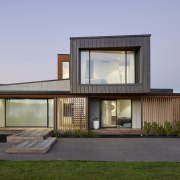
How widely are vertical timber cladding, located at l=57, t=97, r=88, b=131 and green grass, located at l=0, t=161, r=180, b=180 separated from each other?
10935 millimetres

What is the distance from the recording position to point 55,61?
36281 mm

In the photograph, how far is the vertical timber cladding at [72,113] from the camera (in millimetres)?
20844

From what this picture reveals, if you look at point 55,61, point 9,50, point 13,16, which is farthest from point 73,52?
point 55,61

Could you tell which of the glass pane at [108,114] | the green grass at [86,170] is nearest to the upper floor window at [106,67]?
the glass pane at [108,114]

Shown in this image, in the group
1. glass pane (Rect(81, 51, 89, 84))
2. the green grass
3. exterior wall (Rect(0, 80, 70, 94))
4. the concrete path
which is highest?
glass pane (Rect(81, 51, 89, 84))

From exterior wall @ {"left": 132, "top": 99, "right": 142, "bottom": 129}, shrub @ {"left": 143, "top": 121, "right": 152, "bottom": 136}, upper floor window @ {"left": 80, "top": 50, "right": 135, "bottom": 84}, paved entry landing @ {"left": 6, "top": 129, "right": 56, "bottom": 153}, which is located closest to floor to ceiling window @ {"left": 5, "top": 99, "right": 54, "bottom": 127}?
upper floor window @ {"left": 80, "top": 50, "right": 135, "bottom": 84}

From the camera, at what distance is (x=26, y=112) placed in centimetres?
2295

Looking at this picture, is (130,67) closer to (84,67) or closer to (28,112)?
(84,67)

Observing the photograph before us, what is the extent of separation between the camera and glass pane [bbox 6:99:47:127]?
22875mm

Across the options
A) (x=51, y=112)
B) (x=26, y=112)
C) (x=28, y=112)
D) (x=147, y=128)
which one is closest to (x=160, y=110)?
(x=147, y=128)

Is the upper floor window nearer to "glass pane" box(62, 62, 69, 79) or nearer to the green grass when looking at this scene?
the green grass

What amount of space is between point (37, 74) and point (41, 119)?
17.6 meters

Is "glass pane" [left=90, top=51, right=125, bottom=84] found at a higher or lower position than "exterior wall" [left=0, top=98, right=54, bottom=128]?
higher

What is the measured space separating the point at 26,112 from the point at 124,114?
23.6 feet
